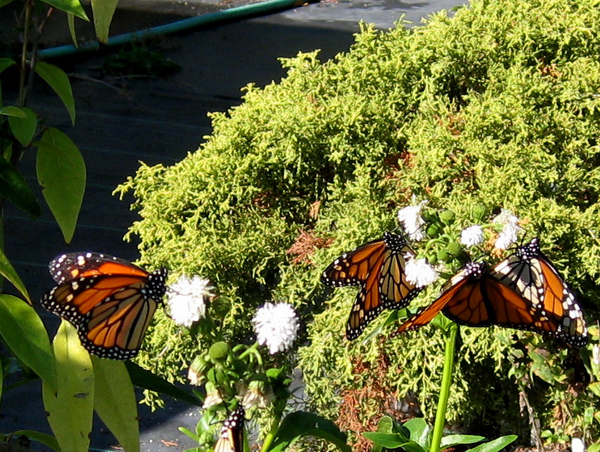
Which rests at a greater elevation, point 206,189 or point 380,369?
point 206,189

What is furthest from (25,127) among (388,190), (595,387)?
(595,387)

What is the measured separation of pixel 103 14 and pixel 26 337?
1.56 feet

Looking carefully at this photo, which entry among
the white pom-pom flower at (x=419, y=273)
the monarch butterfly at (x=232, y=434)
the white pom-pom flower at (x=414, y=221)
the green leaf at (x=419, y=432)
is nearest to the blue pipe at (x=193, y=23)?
the green leaf at (x=419, y=432)

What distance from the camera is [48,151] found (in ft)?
4.20

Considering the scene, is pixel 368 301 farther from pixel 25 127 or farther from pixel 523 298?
pixel 25 127

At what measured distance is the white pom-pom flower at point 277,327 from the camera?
1.17 m

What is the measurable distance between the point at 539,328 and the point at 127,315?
2.49ft

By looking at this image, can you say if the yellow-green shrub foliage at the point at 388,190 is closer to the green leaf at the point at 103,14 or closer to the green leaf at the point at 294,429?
the green leaf at the point at 294,429

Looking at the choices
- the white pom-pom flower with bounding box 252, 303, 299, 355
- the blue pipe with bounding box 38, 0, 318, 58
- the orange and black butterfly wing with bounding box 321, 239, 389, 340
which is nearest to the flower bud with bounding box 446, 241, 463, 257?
the orange and black butterfly wing with bounding box 321, 239, 389, 340

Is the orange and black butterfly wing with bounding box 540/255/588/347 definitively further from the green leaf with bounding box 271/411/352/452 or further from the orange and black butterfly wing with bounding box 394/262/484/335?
the green leaf with bounding box 271/411/352/452

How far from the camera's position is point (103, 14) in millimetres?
1133

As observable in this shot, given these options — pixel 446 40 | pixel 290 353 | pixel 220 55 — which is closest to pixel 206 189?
pixel 290 353

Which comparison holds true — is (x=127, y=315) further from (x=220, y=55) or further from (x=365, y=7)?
(x=365, y=7)

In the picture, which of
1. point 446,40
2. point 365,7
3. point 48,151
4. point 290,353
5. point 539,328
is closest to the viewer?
point 48,151
